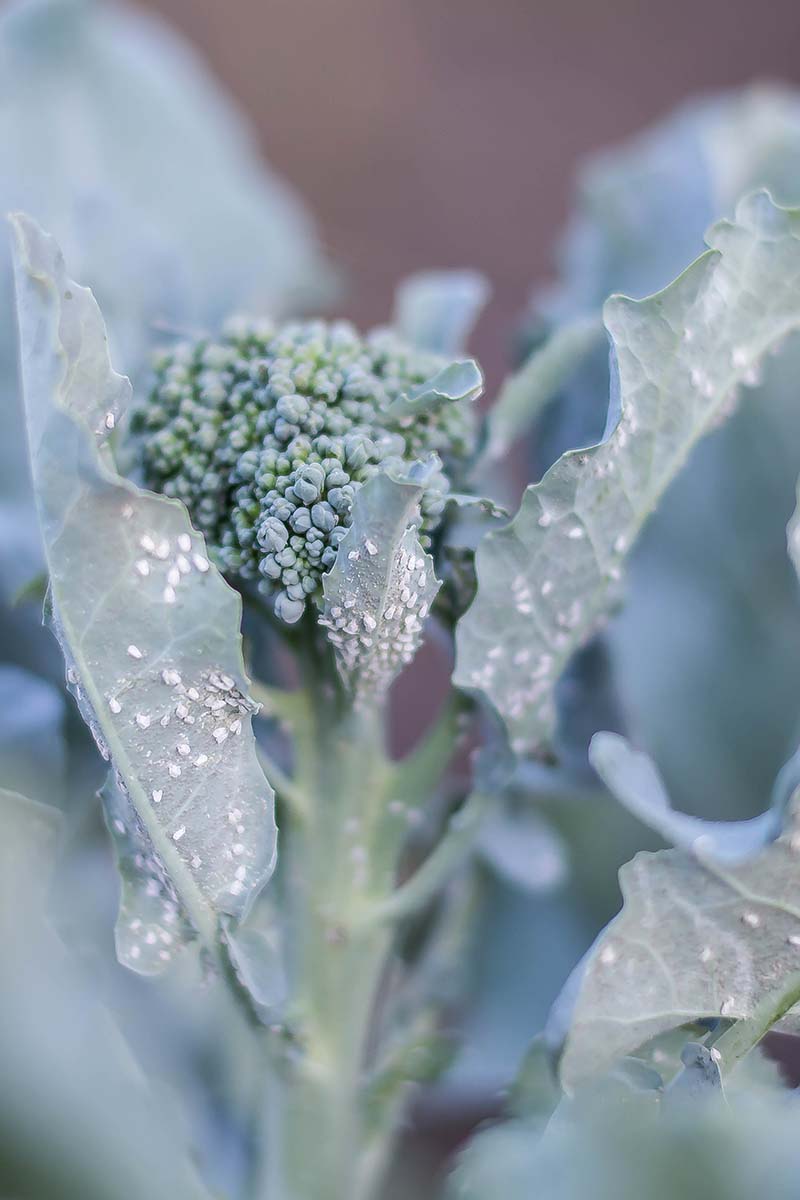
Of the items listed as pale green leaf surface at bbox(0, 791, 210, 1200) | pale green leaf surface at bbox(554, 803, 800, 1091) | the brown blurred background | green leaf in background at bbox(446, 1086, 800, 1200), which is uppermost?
the brown blurred background

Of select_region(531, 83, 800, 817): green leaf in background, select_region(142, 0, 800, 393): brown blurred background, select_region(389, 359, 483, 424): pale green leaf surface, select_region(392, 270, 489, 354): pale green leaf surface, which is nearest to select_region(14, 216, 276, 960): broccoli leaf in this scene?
select_region(389, 359, 483, 424): pale green leaf surface

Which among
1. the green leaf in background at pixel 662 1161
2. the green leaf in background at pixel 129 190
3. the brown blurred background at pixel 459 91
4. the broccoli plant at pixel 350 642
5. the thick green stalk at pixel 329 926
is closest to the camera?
the green leaf in background at pixel 662 1161

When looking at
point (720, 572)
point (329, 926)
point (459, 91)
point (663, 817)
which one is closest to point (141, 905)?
point (329, 926)

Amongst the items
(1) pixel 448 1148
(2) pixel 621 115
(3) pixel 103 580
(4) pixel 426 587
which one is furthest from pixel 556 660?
(2) pixel 621 115

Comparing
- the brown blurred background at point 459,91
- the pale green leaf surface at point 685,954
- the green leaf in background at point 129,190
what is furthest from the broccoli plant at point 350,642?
the brown blurred background at point 459,91

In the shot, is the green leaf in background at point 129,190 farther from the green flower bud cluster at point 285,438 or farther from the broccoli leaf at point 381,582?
the broccoli leaf at point 381,582

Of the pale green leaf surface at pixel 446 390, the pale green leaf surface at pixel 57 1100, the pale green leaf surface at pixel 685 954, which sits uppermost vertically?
the pale green leaf surface at pixel 446 390

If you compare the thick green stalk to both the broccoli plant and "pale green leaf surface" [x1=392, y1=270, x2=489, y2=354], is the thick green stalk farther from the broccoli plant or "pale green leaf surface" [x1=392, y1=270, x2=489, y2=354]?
"pale green leaf surface" [x1=392, y1=270, x2=489, y2=354]
